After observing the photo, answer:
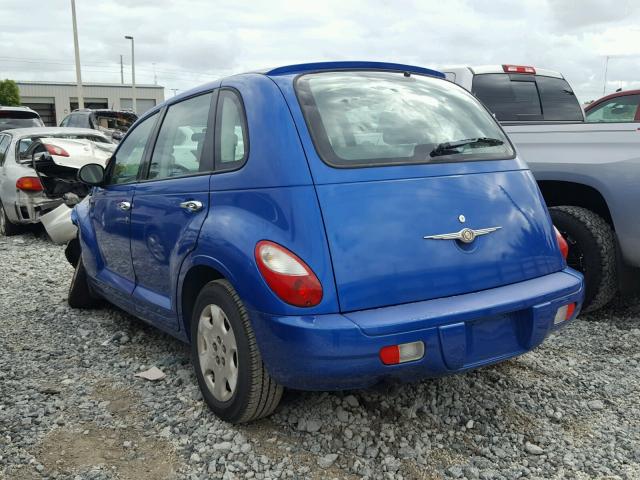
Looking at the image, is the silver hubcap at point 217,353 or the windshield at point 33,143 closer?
the silver hubcap at point 217,353

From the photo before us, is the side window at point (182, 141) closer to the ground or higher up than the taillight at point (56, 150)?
higher up

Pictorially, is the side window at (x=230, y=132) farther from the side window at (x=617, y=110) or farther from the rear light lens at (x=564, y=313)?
the side window at (x=617, y=110)

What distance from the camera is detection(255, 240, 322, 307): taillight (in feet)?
8.16

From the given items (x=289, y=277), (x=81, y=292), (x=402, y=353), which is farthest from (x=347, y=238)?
(x=81, y=292)

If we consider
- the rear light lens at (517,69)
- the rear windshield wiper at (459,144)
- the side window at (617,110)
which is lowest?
the rear windshield wiper at (459,144)

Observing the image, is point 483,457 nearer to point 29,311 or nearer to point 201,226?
point 201,226

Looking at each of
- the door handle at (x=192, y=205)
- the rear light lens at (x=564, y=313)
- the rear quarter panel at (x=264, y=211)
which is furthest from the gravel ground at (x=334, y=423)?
the door handle at (x=192, y=205)

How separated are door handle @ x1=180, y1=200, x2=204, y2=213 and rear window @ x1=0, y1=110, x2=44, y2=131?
531 inches

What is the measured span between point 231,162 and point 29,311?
9.86 feet

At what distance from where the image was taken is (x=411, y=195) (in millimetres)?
2689

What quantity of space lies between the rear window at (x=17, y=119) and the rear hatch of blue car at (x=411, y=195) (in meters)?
14.0

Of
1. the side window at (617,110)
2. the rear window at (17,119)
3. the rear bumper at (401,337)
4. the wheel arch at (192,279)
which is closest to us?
the rear bumper at (401,337)

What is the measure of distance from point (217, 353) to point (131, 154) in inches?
68.3

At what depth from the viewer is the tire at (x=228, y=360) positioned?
9.05 feet
